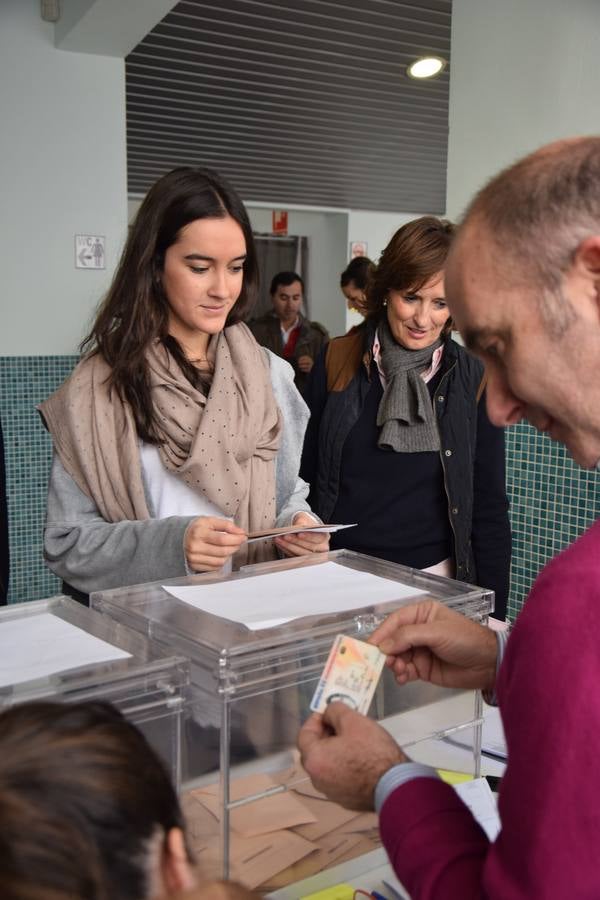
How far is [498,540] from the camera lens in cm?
261

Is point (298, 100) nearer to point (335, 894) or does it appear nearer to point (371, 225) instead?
point (371, 225)

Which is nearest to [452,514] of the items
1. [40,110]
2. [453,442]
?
[453,442]

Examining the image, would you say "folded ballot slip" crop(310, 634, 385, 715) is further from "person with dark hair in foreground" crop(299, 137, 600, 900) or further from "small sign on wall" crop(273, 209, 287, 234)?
"small sign on wall" crop(273, 209, 287, 234)

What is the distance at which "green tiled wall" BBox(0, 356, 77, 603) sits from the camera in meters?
4.65

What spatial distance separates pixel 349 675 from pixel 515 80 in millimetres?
3562

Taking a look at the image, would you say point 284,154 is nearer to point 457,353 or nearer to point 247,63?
point 247,63

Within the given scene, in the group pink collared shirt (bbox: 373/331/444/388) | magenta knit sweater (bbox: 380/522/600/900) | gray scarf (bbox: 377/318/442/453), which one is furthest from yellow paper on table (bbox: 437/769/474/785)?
pink collared shirt (bbox: 373/331/444/388)

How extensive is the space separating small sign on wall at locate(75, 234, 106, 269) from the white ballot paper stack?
3.52 m

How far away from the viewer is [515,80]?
3969mm

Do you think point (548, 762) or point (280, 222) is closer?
point (548, 762)

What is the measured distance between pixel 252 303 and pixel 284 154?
729 cm

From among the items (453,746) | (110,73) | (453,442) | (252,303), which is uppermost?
(110,73)

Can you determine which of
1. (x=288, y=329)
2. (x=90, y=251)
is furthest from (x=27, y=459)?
(x=288, y=329)

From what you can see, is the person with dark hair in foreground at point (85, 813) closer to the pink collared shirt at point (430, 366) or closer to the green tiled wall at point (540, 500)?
the pink collared shirt at point (430, 366)
